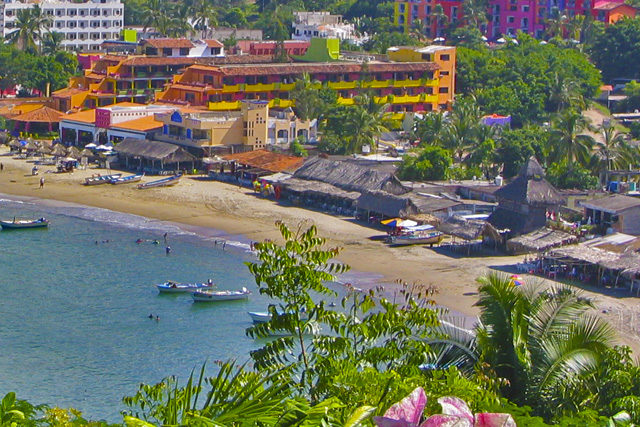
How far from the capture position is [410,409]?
476 inches

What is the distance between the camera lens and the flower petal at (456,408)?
12.0 m

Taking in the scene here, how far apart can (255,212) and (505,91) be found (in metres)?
→ 32.9

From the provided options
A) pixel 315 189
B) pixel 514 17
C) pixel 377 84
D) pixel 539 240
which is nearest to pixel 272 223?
pixel 315 189

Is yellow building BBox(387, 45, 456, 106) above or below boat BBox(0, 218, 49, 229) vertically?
above

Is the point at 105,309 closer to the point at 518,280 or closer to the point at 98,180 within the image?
the point at 518,280

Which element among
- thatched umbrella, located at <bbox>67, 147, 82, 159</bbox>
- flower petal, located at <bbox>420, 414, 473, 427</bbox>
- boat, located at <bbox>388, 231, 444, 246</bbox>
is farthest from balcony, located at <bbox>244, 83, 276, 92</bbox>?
flower petal, located at <bbox>420, 414, 473, 427</bbox>

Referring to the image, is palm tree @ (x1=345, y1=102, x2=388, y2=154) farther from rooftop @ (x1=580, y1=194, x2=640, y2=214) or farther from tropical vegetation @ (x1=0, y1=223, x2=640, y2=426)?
tropical vegetation @ (x1=0, y1=223, x2=640, y2=426)

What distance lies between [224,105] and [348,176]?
23.5m

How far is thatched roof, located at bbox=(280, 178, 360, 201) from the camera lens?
2603 inches

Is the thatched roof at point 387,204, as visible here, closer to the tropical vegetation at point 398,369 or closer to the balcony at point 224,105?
the balcony at point 224,105

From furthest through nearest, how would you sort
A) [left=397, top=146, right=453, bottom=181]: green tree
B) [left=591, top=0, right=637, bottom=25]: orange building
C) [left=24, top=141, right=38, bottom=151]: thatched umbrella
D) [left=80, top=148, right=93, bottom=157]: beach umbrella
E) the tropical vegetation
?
[left=591, top=0, right=637, bottom=25]: orange building
[left=24, top=141, right=38, bottom=151]: thatched umbrella
[left=80, top=148, right=93, bottom=157]: beach umbrella
[left=397, top=146, right=453, bottom=181]: green tree
the tropical vegetation

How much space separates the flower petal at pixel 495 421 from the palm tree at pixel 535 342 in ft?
23.4

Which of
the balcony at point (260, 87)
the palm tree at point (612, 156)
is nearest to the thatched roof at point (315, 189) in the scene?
the palm tree at point (612, 156)

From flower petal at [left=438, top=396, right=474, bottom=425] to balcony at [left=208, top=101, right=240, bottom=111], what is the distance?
253 ft
